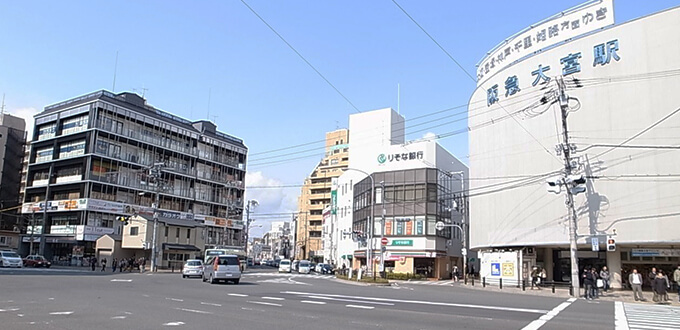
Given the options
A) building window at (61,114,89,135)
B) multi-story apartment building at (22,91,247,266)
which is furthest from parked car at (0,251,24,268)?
building window at (61,114,89,135)

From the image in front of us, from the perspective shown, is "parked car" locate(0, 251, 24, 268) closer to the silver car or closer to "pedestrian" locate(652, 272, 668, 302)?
the silver car

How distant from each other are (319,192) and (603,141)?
283 feet

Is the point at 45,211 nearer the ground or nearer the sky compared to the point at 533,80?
nearer the ground

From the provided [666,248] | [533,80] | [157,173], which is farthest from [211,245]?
[666,248]

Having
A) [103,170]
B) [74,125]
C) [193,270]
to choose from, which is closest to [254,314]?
[193,270]

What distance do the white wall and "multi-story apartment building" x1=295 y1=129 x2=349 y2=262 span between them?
72.1m

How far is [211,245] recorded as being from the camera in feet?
275

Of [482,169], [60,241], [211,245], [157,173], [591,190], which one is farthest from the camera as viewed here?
[211,245]

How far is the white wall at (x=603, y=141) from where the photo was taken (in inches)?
1291

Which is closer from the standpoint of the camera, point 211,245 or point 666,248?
point 666,248

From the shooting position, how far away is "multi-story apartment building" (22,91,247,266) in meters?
67.5

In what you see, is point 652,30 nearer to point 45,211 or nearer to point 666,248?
point 666,248

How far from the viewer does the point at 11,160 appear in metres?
83.9

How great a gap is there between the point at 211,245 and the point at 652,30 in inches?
2685
